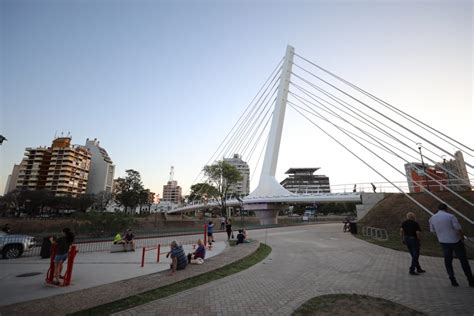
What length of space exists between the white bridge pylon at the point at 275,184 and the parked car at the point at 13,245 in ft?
90.0

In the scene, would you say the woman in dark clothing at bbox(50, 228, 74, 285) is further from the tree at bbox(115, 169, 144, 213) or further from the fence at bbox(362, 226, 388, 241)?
the tree at bbox(115, 169, 144, 213)

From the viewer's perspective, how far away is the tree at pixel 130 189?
200ft

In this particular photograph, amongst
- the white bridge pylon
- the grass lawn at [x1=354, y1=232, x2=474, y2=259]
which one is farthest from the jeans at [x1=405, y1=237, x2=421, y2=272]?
the white bridge pylon

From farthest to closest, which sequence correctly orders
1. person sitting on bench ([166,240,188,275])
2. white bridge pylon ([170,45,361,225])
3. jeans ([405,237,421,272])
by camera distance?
white bridge pylon ([170,45,361,225]), person sitting on bench ([166,240,188,275]), jeans ([405,237,421,272])

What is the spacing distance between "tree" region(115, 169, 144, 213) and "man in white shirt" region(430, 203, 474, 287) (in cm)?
6471

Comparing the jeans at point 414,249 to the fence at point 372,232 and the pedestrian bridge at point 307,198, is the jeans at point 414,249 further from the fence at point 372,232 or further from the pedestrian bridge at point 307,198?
the pedestrian bridge at point 307,198

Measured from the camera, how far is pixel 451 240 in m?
5.98

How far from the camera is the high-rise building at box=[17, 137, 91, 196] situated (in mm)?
89875

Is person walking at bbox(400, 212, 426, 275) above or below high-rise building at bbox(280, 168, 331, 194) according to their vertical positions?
below

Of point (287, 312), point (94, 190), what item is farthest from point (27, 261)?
point (94, 190)

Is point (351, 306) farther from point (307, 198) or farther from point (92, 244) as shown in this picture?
point (307, 198)

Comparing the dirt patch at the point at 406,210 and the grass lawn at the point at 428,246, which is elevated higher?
the dirt patch at the point at 406,210

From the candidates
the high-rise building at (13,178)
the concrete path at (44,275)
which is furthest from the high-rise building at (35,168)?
the concrete path at (44,275)

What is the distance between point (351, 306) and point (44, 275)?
33.6 ft
